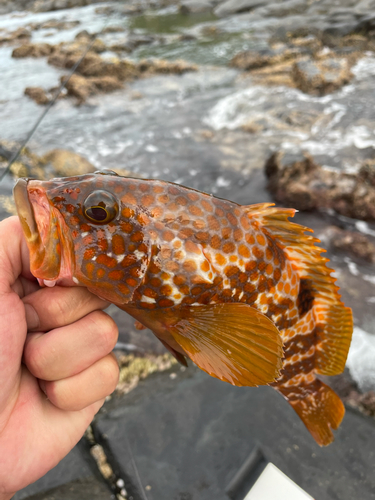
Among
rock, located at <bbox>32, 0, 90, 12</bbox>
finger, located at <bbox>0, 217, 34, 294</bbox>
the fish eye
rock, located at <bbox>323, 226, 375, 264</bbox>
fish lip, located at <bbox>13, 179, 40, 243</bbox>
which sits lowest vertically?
rock, located at <bbox>323, 226, 375, 264</bbox>

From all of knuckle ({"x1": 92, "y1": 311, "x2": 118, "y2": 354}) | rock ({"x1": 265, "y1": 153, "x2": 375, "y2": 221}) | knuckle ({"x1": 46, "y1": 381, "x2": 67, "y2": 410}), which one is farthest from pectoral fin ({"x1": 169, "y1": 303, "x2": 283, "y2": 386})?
rock ({"x1": 265, "y1": 153, "x2": 375, "y2": 221})

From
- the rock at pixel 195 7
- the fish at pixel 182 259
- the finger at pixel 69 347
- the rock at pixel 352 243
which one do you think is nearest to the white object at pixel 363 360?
the rock at pixel 352 243

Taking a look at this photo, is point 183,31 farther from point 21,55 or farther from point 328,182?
point 328,182

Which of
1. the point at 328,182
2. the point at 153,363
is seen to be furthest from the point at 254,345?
the point at 328,182

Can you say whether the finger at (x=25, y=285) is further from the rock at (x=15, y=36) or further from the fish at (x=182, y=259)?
the rock at (x=15, y=36)

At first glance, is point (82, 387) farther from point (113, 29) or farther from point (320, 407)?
point (113, 29)

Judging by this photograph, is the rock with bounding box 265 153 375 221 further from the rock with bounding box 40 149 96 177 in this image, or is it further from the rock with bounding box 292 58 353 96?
the rock with bounding box 292 58 353 96

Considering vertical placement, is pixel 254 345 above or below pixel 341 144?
above
